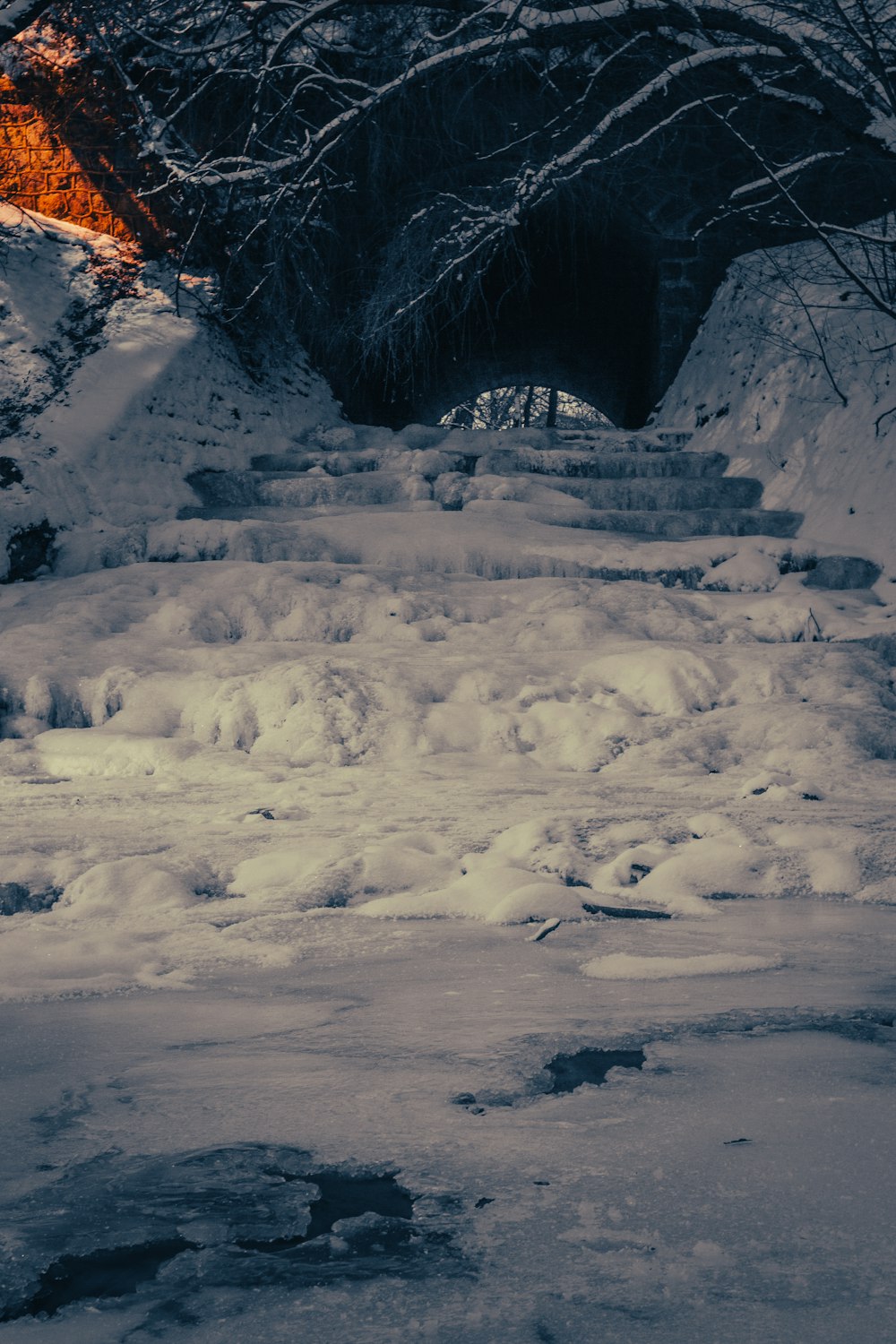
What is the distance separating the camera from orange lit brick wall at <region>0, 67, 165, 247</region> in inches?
327

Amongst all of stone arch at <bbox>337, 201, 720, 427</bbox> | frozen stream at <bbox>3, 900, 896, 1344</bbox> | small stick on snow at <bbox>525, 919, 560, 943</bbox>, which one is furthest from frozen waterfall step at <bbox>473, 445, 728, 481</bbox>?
frozen stream at <bbox>3, 900, 896, 1344</bbox>

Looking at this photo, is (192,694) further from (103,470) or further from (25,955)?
(103,470)

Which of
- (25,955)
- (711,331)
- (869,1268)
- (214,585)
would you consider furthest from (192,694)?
(711,331)

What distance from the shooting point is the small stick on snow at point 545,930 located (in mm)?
2150

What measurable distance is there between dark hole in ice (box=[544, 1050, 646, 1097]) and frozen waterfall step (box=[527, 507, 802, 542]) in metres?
4.96

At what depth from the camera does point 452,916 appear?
2316 millimetres

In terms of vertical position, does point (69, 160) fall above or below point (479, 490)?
above

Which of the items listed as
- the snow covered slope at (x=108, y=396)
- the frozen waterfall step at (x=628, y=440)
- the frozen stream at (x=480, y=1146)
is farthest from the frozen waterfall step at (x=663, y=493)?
the frozen stream at (x=480, y=1146)

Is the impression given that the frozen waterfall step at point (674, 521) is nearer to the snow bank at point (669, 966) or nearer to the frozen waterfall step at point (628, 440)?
the frozen waterfall step at point (628, 440)

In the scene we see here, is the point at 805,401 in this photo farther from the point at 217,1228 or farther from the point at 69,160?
the point at 217,1228

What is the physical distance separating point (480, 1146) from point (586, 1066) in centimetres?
28

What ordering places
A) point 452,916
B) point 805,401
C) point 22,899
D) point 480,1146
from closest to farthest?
point 480,1146 < point 452,916 < point 22,899 < point 805,401

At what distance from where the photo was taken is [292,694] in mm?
4141

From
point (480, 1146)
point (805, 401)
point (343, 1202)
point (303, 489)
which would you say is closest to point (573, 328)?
point (805, 401)
